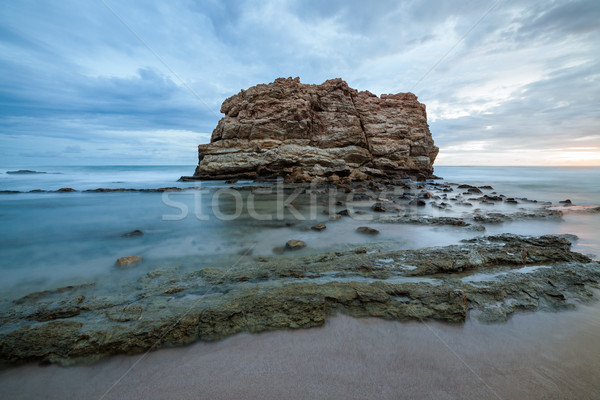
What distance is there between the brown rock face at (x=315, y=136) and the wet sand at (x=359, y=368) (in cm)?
2057

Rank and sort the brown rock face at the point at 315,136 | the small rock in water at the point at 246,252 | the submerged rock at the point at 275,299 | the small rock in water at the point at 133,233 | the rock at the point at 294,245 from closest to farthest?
the submerged rock at the point at 275,299, the small rock in water at the point at 246,252, the rock at the point at 294,245, the small rock in water at the point at 133,233, the brown rock face at the point at 315,136

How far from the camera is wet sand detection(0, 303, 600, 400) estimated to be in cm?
169

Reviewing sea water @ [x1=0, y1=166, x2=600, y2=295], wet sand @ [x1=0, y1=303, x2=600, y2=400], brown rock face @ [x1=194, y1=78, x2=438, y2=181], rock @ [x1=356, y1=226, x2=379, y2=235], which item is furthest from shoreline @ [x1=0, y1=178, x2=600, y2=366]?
brown rock face @ [x1=194, y1=78, x2=438, y2=181]

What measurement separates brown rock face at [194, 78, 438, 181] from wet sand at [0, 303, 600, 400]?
20.6 meters

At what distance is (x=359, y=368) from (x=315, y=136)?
26.0 metres

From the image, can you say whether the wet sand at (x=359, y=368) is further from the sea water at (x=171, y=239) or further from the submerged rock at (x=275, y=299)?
the sea water at (x=171, y=239)

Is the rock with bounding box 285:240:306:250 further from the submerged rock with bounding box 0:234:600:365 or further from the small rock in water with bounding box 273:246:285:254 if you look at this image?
the submerged rock with bounding box 0:234:600:365

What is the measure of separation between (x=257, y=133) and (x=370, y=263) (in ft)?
78.3

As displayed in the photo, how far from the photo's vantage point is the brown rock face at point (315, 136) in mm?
25062

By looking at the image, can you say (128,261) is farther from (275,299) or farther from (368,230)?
(368,230)

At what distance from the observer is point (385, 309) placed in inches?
98.5

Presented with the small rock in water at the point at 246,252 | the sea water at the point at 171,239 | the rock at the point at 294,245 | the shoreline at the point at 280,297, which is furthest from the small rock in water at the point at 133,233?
the rock at the point at 294,245

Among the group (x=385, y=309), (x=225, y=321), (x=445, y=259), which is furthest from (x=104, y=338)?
(x=445, y=259)

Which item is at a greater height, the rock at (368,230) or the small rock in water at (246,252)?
the rock at (368,230)
